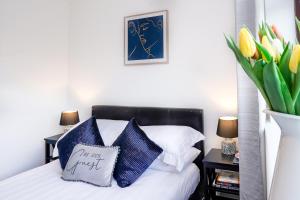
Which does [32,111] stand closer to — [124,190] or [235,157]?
[124,190]

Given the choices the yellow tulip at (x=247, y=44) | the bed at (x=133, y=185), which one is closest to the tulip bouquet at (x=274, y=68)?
the yellow tulip at (x=247, y=44)

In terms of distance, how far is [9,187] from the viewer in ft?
5.64

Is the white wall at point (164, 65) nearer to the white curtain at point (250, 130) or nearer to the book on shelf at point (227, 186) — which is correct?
the book on shelf at point (227, 186)

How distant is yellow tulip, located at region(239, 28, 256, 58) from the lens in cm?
55

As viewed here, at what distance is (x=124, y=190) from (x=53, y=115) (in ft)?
6.02

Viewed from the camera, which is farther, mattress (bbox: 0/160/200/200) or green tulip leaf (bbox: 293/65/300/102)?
mattress (bbox: 0/160/200/200)

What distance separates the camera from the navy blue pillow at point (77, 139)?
201 cm

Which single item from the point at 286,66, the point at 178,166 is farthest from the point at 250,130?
the point at 178,166

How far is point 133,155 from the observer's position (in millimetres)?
1807

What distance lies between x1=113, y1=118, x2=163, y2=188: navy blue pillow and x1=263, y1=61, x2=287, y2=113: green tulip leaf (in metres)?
1.36

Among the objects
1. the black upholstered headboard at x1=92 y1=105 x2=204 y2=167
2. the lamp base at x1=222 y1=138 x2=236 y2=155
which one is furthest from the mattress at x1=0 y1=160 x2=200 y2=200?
the black upholstered headboard at x1=92 y1=105 x2=204 y2=167

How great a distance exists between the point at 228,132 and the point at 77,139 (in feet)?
4.37

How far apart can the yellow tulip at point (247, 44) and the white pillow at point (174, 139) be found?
1.42 meters

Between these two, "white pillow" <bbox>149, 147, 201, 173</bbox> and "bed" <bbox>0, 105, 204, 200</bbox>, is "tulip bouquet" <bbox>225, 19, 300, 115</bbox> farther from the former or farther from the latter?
"white pillow" <bbox>149, 147, 201, 173</bbox>
